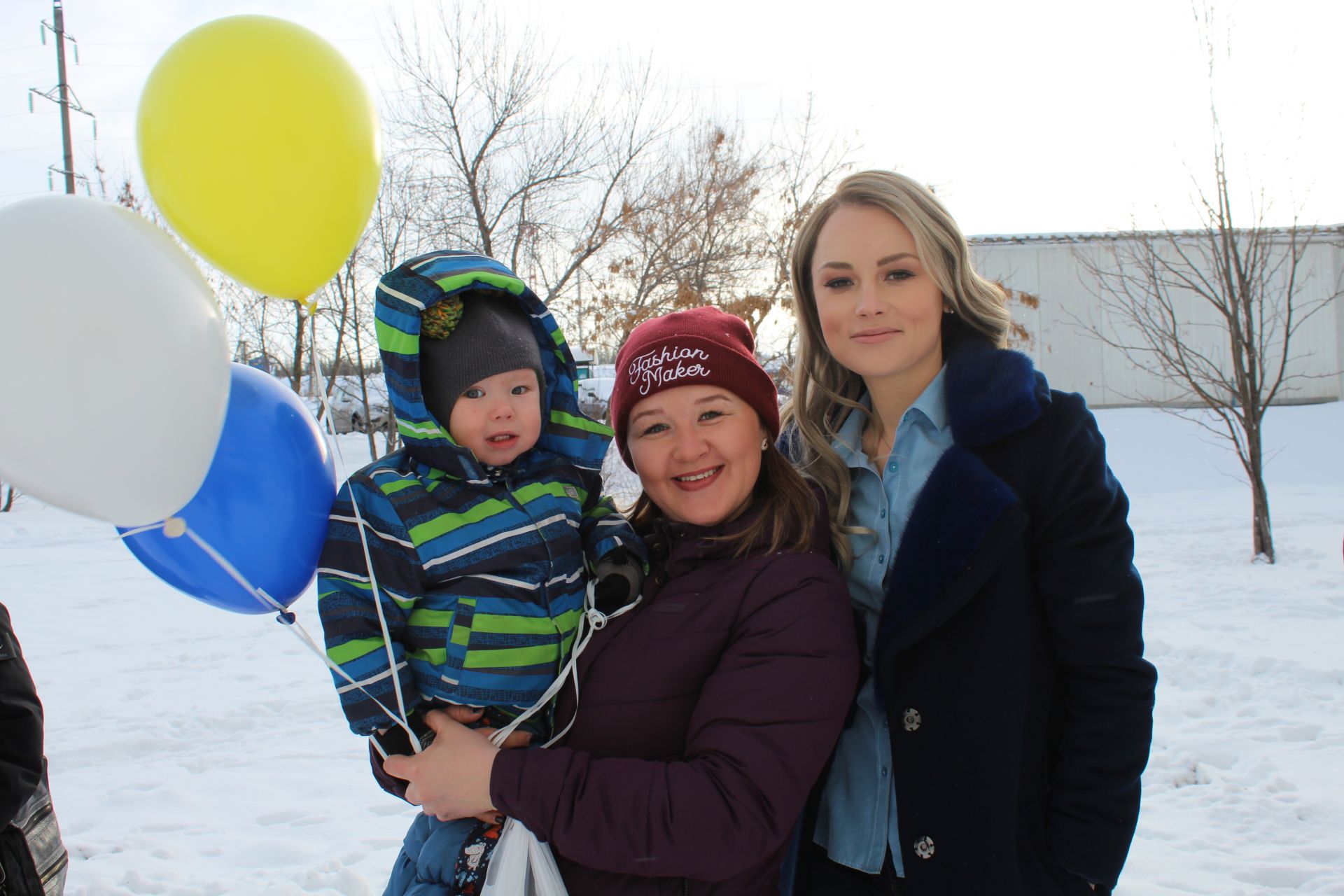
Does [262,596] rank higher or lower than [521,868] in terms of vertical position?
higher

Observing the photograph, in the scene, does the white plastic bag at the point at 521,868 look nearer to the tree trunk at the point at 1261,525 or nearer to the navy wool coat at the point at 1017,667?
the navy wool coat at the point at 1017,667

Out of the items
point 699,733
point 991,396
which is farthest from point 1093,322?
point 699,733

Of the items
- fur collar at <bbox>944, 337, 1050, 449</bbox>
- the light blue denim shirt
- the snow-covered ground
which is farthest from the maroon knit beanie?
the snow-covered ground

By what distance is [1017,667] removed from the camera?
158 centimetres

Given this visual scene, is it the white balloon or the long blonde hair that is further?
the long blonde hair

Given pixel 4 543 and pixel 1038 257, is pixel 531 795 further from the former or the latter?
pixel 1038 257

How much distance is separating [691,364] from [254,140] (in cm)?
90

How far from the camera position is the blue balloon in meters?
1.59

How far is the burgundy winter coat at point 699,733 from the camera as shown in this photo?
1384 mm

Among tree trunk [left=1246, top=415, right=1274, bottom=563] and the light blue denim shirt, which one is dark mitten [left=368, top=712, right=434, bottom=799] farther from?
tree trunk [left=1246, top=415, right=1274, bottom=563]

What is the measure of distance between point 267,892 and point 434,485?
2480 mm

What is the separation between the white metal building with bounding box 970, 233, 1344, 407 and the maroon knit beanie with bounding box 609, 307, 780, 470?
18530 mm

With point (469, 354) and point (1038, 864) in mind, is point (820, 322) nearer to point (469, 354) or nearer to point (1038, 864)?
point (469, 354)

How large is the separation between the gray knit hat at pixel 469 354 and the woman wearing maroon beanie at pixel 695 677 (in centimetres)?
26
